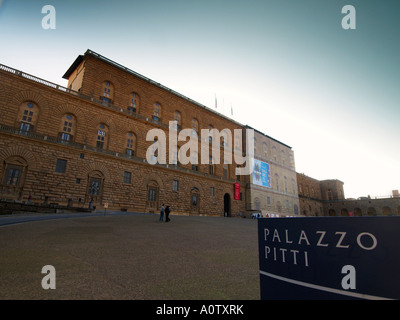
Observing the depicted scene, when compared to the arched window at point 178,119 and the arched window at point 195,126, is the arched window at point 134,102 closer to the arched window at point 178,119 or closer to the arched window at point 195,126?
the arched window at point 178,119

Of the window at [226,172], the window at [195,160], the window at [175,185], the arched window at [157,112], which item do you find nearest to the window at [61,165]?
the arched window at [157,112]

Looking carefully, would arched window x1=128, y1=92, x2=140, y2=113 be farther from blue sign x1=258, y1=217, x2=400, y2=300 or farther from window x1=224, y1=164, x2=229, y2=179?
blue sign x1=258, y1=217, x2=400, y2=300

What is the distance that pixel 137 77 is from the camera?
1017 inches

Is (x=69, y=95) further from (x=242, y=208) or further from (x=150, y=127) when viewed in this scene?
(x=242, y=208)

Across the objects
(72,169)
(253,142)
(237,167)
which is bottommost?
(72,169)

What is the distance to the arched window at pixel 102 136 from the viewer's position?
70.8 ft

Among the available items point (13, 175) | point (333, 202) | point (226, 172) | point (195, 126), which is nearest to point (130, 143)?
point (13, 175)

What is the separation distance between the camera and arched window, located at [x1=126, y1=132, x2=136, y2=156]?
77.4ft

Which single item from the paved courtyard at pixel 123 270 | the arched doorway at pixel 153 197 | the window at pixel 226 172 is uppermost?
the window at pixel 226 172

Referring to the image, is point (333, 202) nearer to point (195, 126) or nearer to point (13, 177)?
point (195, 126)

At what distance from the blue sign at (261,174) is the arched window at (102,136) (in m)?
24.8

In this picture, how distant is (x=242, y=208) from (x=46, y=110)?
2821 centimetres

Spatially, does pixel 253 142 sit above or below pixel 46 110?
above
